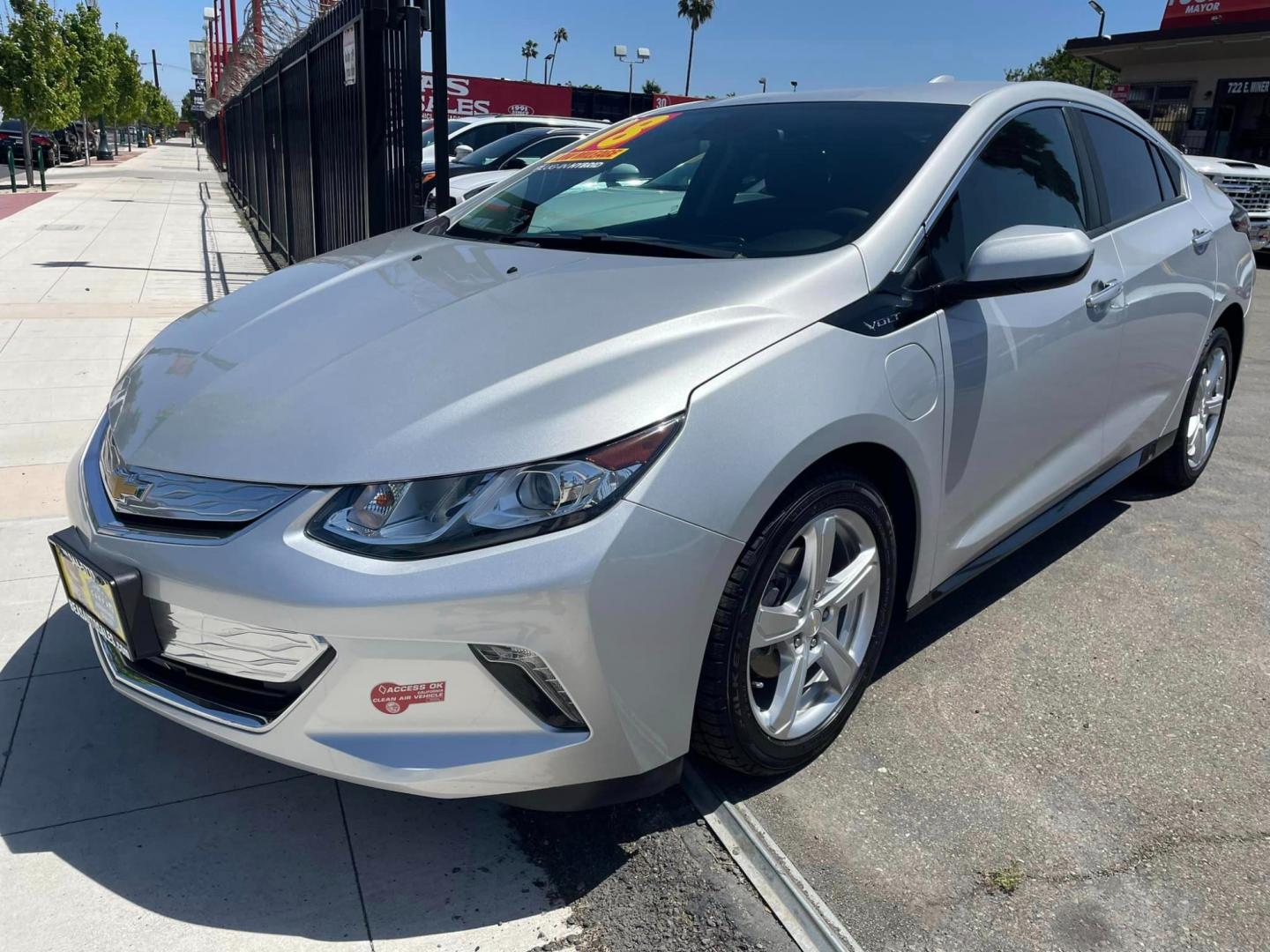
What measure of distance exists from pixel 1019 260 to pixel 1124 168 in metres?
1.44

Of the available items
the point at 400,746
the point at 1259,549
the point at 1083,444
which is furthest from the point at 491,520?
the point at 1259,549

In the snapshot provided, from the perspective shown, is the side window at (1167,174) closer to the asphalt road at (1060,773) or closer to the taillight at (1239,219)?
the taillight at (1239,219)

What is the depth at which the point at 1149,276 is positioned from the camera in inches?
135

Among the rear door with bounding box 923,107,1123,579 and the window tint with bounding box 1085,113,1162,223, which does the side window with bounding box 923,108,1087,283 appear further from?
the window tint with bounding box 1085,113,1162,223

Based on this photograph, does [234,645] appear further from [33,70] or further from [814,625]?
[33,70]

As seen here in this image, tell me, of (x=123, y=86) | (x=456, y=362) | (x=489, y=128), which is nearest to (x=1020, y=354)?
(x=456, y=362)

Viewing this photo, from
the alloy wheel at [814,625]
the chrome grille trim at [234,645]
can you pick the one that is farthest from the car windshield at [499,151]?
the chrome grille trim at [234,645]

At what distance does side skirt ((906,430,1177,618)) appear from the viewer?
284cm

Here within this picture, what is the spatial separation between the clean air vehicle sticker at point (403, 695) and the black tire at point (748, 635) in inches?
21.8

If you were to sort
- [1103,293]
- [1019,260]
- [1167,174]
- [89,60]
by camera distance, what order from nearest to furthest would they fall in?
[1019,260] → [1103,293] → [1167,174] → [89,60]

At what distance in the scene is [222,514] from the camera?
6.46ft

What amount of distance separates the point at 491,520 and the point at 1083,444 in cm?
223

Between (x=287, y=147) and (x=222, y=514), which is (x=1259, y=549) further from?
(x=287, y=147)

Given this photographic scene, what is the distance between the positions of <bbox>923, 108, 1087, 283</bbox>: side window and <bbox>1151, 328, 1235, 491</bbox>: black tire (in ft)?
4.36
